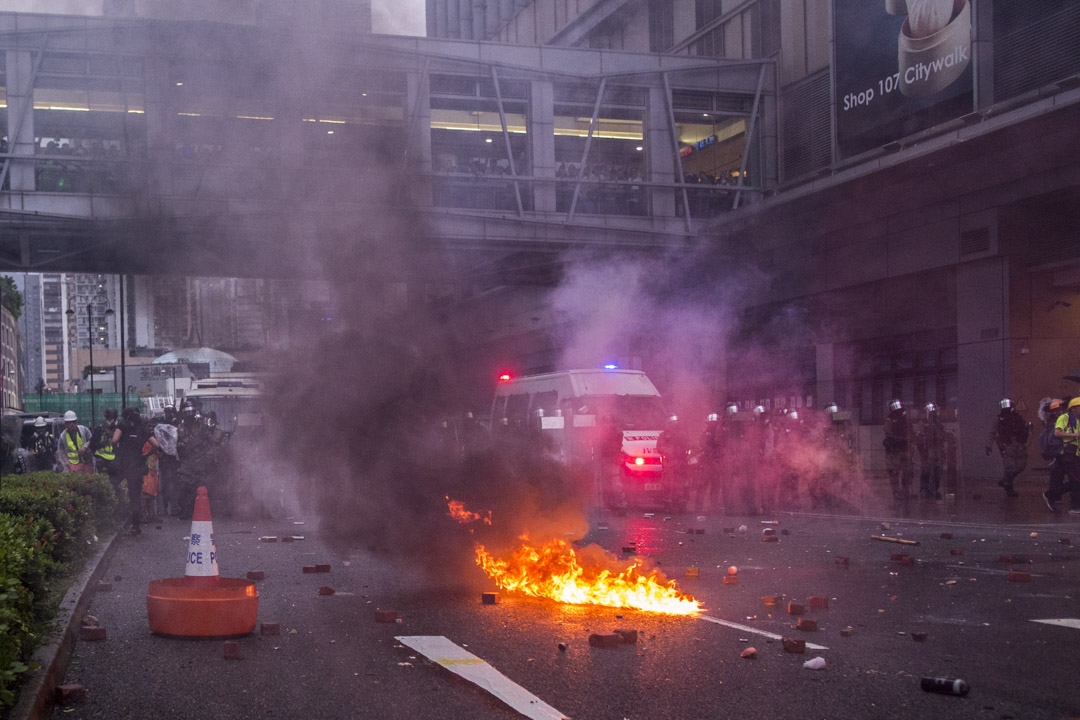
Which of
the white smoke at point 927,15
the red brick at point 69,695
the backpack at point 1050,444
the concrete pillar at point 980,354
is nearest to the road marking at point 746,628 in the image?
the red brick at point 69,695

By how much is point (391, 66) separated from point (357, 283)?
2515 mm

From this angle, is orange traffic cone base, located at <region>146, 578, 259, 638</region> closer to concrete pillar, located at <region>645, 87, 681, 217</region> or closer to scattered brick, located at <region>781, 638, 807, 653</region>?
scattered brick, located at <region>781, 638, 807, 653</region>


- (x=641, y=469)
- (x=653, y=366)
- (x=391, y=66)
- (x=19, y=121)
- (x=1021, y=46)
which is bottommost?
(x=641, y=469)

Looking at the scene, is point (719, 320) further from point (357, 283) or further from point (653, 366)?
point (357, 283)

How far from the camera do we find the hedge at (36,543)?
173 inches

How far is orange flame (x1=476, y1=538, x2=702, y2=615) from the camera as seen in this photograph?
22.9 feet

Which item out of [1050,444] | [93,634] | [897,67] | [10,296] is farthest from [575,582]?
[10,296]

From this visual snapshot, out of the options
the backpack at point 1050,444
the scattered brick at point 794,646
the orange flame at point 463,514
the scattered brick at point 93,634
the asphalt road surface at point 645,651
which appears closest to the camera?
the asphalt road surface at point 645,651

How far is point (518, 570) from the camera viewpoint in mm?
7766

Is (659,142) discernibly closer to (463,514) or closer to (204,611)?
(463,514)

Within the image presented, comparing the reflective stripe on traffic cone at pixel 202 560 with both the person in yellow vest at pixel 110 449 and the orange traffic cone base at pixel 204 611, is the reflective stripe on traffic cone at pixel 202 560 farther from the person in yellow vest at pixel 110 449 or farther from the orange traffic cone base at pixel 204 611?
the person in yellow vest at pixel 110 449

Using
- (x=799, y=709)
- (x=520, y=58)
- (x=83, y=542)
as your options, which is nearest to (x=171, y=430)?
(x=83, y=542)

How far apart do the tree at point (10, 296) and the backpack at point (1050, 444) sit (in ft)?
306

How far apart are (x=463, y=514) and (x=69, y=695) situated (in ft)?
11.7
